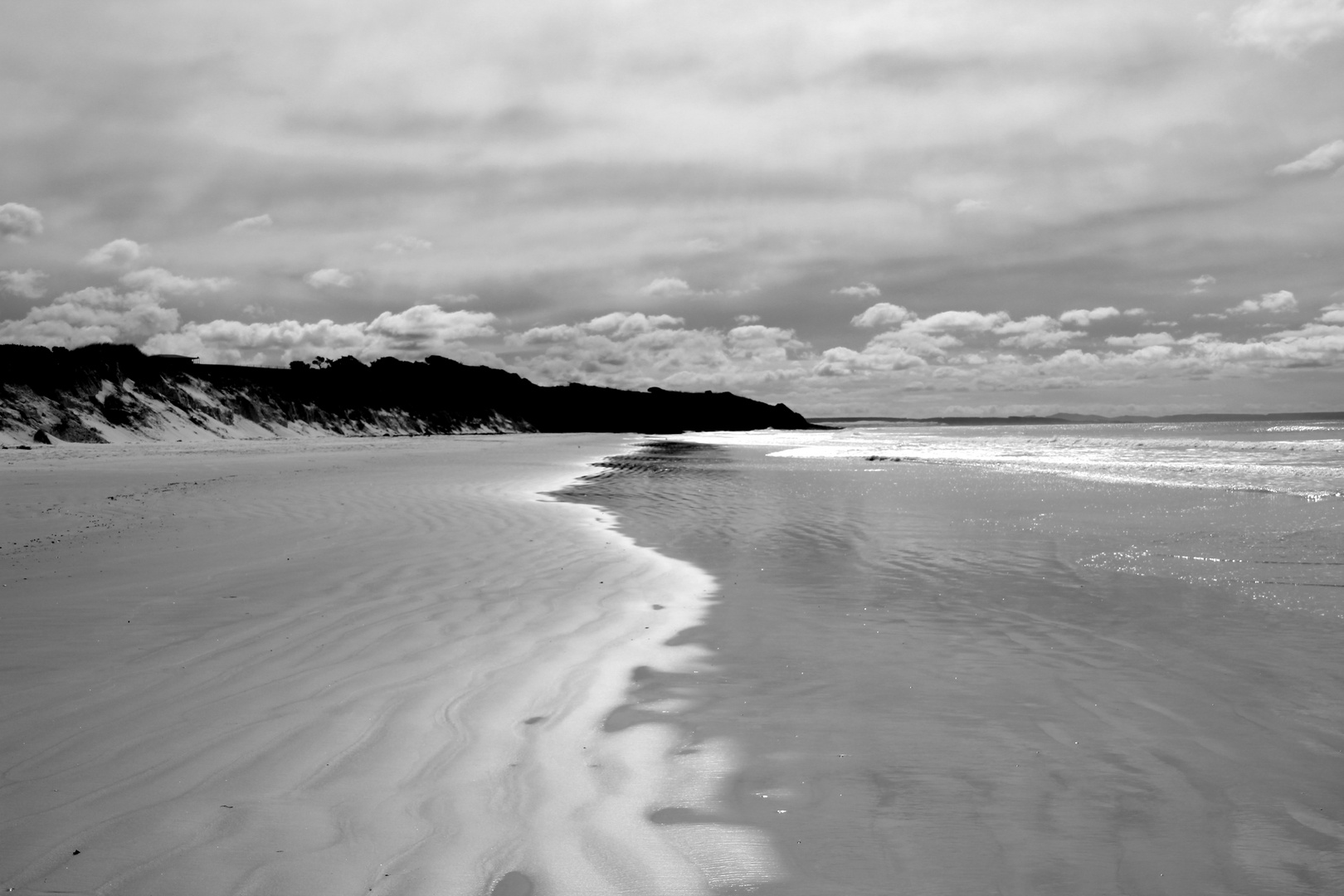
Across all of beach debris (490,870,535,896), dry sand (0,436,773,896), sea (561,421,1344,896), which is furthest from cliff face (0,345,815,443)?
beach debris (490,870,535,896)

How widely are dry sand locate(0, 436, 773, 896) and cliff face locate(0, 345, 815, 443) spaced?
3724 centimetres

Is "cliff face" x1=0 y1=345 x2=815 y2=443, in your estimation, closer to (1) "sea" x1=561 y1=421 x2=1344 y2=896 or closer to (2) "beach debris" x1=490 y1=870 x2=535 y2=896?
(1) "sea" x1=561 y1=421 x2=1344 y2=896

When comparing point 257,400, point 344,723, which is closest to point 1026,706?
point 344,723

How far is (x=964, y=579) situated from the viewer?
8.09 m

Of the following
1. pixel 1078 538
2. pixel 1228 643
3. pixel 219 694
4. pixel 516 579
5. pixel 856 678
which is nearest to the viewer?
pixel 219 694

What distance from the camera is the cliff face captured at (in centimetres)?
4112

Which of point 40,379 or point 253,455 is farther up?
point 40,379

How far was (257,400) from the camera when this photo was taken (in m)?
63.3

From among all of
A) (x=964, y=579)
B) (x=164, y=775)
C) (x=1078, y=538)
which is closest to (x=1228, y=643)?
(x=964, y=579)

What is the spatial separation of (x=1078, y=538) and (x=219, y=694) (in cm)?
997

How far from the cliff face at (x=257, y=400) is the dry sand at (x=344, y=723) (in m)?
37.2

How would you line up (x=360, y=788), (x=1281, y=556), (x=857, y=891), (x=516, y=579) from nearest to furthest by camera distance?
(x=857, y=891), (x=360, y=788), (x=516, y=579), (x=1281, y=556)

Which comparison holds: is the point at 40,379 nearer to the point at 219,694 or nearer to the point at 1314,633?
the point at 219,694

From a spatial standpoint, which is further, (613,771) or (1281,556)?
(1281,556)
